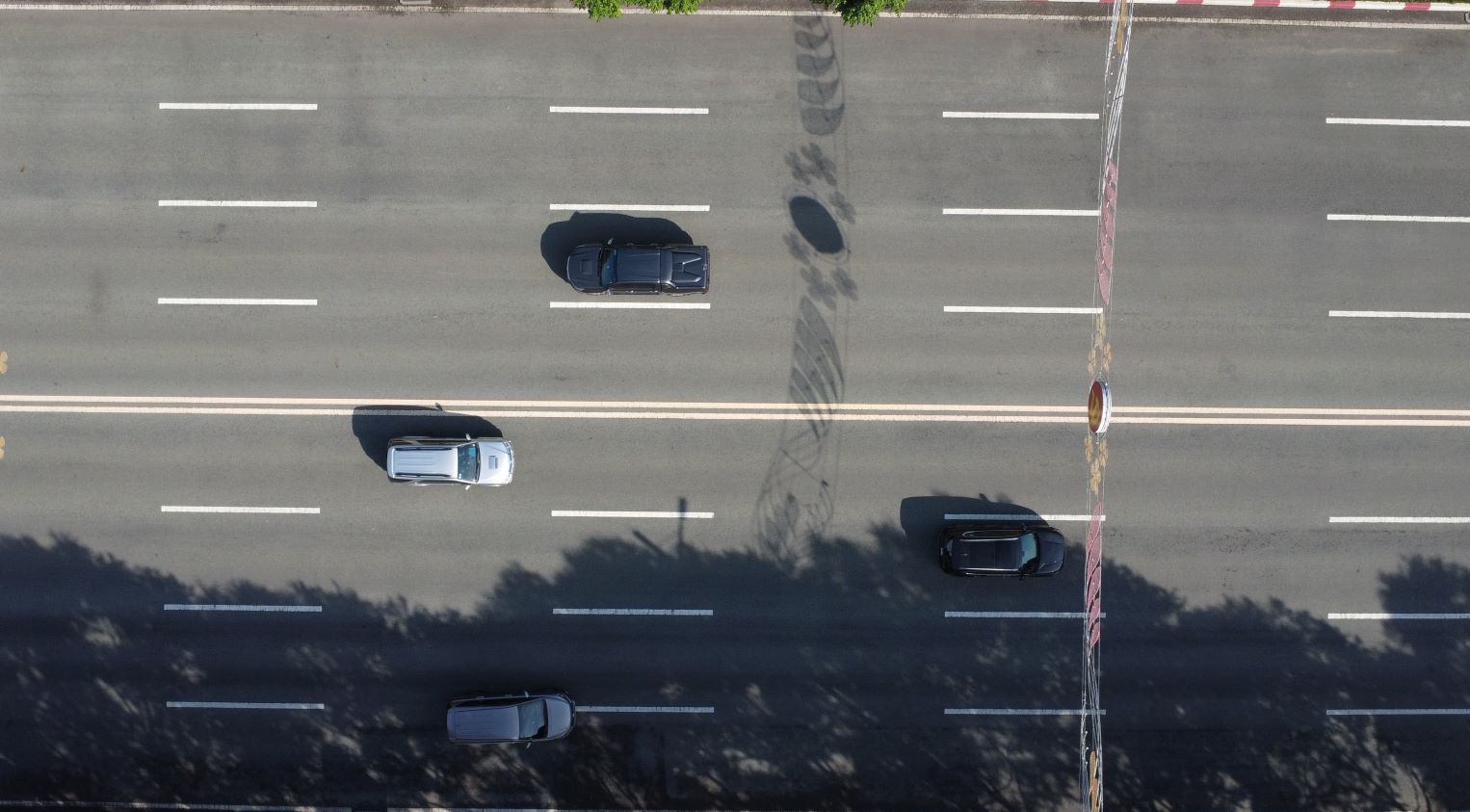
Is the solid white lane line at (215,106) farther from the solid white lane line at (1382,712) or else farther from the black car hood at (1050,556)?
the solid white lane line at (1382,712)

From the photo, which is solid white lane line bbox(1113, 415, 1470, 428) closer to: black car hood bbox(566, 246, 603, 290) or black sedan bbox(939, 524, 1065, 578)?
black sedan bbox(939, 524, 1065, 578)

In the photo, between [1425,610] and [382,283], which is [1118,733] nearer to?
[1425,610]

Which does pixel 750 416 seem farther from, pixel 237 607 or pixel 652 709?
pixel 237 607

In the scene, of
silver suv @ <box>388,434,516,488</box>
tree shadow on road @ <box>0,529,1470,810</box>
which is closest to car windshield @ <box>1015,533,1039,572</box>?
tree shadow on road @ <box>0,529,1470,810</box>

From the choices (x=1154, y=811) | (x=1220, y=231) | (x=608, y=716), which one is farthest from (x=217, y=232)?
(x=1154, y=811)

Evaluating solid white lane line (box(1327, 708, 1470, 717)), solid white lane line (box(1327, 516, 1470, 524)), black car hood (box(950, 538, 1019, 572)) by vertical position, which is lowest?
solid white lane line (box(1327, 708, 1470, 717))

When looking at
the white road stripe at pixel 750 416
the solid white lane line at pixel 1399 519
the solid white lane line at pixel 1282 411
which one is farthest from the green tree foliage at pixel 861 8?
the solid white lane line at pixel 1399 519
